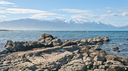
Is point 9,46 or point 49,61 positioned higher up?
point 9,46

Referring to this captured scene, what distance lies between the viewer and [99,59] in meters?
17.1

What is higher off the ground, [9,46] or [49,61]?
[9,46]

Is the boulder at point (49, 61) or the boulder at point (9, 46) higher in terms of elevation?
the boulder at point (9, 46)

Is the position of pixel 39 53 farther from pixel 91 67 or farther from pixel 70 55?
pixel 91 67

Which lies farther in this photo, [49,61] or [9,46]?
[9,46]

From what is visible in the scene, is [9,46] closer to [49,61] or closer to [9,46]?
[9,46]

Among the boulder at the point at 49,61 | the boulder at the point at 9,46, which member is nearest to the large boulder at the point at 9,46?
the boulder at the point at 9,46

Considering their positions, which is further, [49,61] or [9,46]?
[9,46]

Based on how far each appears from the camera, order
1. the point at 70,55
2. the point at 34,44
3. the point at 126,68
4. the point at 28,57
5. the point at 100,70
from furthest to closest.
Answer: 1. the point at 34,44
2. the point at 70,55
3. the point at 28,57
4. the point at 126,68
5. the point at 100,70

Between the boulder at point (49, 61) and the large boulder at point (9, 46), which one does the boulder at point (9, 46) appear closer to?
the large boulder at point (9, 46)

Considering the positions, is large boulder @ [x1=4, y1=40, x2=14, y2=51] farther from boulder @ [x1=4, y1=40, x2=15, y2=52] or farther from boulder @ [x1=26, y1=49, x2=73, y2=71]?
boulder @ [x1=26, y1=49, x2=73, y2=71]

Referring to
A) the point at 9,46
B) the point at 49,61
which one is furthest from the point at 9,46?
the point at 49,61

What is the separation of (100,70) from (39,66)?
6.89 m

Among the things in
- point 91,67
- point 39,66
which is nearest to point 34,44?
point 39,66
